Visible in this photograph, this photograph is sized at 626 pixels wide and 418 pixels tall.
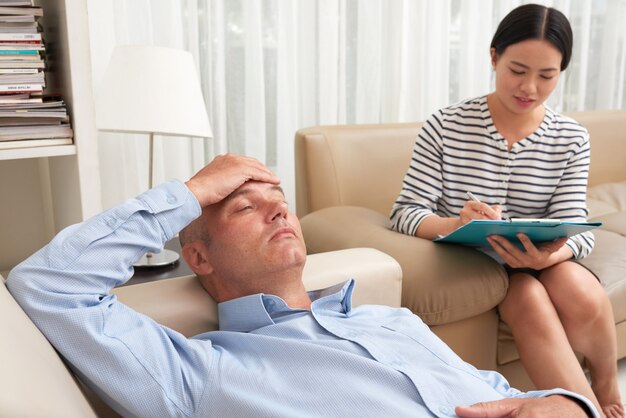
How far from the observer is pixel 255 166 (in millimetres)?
1299

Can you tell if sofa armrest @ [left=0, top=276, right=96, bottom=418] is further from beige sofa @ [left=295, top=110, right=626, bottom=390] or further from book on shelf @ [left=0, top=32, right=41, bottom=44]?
beige sofa @ [left=295, top=110, right=626, bottom=390]

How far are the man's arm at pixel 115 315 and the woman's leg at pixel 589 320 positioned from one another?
42.5 inches

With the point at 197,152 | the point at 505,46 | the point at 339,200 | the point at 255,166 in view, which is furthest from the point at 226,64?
the point at 255,166

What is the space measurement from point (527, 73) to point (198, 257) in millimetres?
1074

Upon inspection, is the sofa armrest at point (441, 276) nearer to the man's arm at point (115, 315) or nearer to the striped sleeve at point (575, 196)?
the striped sleeve at point (575, 196)

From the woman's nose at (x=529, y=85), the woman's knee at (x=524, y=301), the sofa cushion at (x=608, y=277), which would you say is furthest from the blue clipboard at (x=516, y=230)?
the woman's nose at (x=529, y=85)

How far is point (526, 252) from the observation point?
1.73m

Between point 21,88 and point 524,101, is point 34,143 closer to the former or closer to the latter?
point 21,88

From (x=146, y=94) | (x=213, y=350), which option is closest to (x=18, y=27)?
(x=146, y=94)

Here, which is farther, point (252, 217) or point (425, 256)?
point (425, 256)

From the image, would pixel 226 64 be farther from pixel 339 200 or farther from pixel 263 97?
pixel 339 200

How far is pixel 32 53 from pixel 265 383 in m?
0.85

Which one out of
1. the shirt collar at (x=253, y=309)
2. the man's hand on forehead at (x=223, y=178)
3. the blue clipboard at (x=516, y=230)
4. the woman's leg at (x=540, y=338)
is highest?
the man's hand on forehead at (x=223, y=178)

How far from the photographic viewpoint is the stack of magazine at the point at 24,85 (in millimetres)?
1345
